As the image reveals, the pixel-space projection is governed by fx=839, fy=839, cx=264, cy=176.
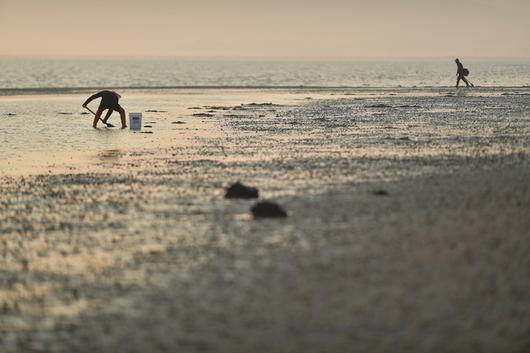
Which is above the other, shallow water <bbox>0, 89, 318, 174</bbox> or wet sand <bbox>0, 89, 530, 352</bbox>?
wet sand <bbox>0, 89, 530, 352</bbox>

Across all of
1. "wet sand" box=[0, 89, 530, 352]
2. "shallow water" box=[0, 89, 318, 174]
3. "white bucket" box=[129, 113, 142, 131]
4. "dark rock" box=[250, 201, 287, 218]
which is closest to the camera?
"wet sand" box=[0, 89, 530, 352]

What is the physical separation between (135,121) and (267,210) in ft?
55.4

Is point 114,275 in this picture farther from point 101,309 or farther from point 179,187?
point 179,187

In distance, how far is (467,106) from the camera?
3875 centimetres

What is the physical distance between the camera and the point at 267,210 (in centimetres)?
1171

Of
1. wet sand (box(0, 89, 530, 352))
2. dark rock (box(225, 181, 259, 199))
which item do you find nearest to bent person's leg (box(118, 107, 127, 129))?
wet sand (box(0, 89, 530, 352))

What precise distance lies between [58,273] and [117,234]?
6.13 feet

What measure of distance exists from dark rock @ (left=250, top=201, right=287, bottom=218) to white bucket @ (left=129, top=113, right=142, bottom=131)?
1650cm

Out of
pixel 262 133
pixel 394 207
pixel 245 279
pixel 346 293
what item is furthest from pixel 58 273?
pixel 262 133

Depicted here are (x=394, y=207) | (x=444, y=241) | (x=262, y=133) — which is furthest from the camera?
(x=262, y=133)

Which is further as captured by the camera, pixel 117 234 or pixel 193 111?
pixel 193 111

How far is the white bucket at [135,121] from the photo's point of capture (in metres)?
27.7

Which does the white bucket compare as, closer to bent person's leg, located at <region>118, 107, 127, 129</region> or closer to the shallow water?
the shallow water

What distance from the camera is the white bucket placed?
90.7 ft
